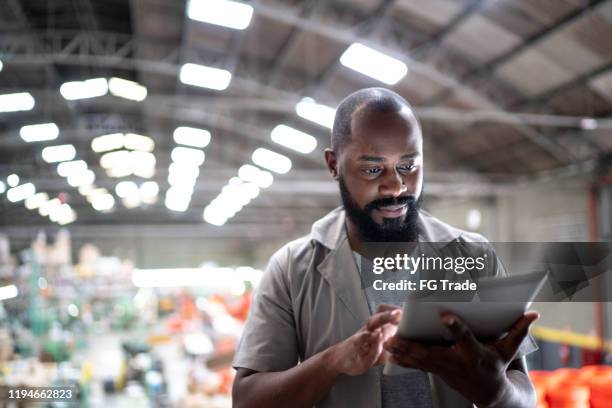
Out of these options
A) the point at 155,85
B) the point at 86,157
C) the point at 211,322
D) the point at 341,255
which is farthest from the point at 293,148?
the point at 341,255

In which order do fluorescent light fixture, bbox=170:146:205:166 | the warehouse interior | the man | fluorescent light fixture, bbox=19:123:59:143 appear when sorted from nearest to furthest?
the man
the warehouse interior
fluorescent light fixture, bbox=19:123:59:143
fluorescent light fixture, bbox=170:146:205:166

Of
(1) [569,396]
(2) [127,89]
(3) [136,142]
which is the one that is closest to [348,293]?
(1) [569,396]

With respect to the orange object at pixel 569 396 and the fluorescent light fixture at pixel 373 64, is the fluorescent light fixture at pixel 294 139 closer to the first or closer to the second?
the fluorescent light fixture at pixel 373 64

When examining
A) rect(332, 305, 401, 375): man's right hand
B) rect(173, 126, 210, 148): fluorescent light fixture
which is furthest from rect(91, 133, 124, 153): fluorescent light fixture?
rect(332, 305, 401, 375): man's right hand

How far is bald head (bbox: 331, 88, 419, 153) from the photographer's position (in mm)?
1312

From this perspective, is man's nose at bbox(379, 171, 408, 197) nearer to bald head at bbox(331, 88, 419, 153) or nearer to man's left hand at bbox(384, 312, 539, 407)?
bald head at bbox(331, 88, 419, 153)

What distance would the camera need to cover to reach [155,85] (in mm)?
14180

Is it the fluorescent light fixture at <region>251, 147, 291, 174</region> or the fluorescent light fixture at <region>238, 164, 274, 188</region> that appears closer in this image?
the fluorescent light fixture at <region>251, 147, 291, 174</region>

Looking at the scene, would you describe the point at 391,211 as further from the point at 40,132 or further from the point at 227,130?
the point at 227,130

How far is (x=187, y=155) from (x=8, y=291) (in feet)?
43.0

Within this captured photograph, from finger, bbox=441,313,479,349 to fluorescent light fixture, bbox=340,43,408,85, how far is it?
8906 millimetres

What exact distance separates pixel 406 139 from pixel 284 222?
22.2 m

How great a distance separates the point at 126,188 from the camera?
54.1 ft

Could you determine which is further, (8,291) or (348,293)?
(8,291)
